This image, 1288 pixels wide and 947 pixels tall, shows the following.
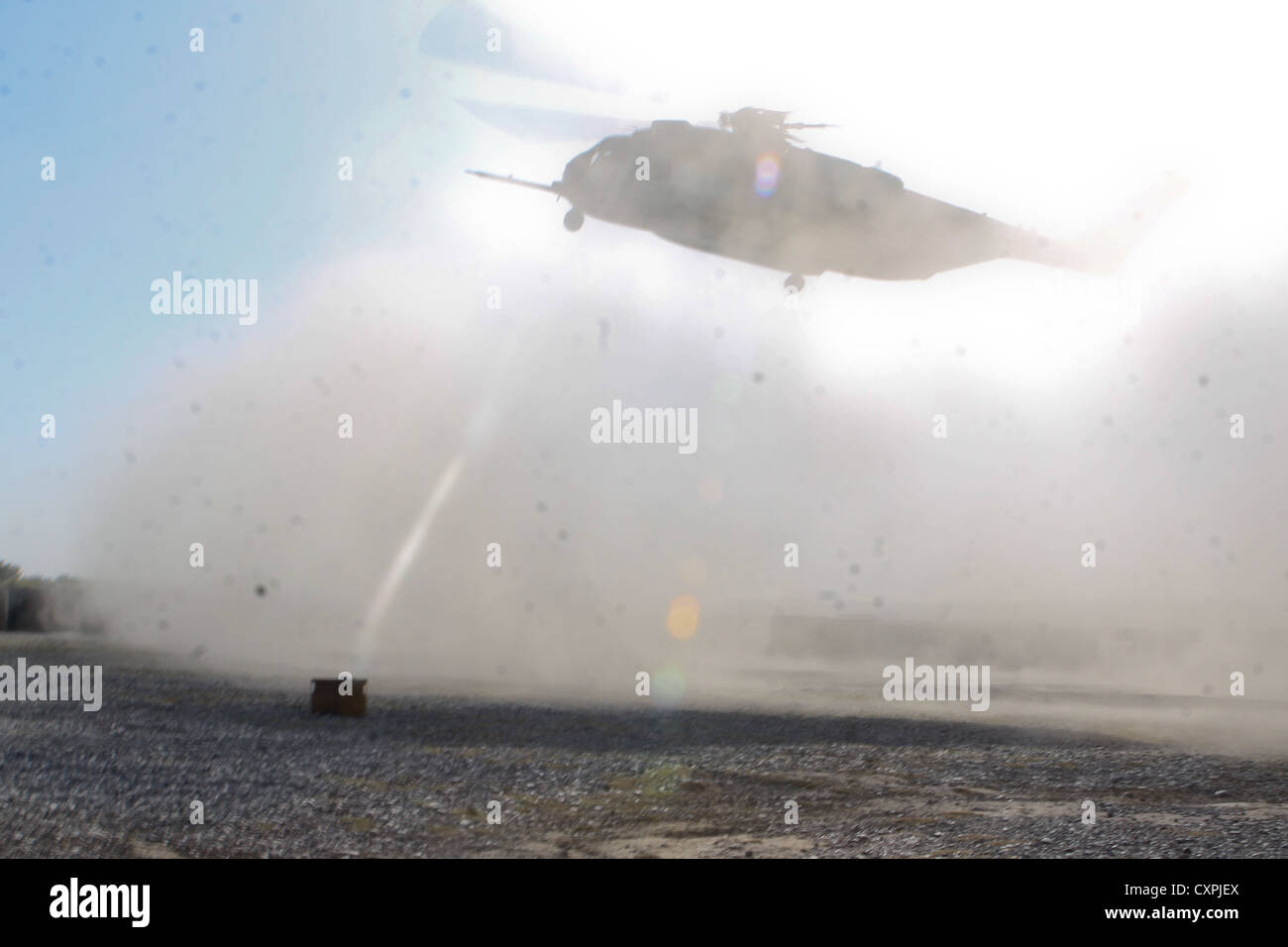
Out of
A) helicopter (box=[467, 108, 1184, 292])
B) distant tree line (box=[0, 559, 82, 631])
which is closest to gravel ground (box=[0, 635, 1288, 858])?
helicopter (box=[467, 108, 1184, 292])

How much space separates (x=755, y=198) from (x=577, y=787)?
60.1ft

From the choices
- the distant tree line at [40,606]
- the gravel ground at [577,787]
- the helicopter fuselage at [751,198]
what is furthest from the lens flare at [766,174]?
the distant tree line at [40,606]

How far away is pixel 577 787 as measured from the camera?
597 inches

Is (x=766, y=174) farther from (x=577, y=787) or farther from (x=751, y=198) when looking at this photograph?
(x=577, y=787)

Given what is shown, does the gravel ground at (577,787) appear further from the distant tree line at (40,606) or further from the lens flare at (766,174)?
the distant tree line at (40,606)

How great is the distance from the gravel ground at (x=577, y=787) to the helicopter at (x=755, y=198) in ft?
44.1

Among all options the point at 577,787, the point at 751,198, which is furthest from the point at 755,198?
the point at 577,787

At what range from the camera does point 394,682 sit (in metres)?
28.1

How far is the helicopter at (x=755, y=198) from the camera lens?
28219mm

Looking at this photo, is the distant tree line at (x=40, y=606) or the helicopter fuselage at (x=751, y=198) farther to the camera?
the distant tree line at (x=40, y=606)

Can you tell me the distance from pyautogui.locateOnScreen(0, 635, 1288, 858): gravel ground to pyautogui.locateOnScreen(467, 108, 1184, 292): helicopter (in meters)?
13.4

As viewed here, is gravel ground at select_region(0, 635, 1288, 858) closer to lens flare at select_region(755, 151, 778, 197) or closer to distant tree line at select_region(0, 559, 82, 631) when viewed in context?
lens flare at select_region(755, 151, 778, 197)

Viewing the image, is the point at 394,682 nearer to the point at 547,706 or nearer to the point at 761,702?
the point at 547,706
